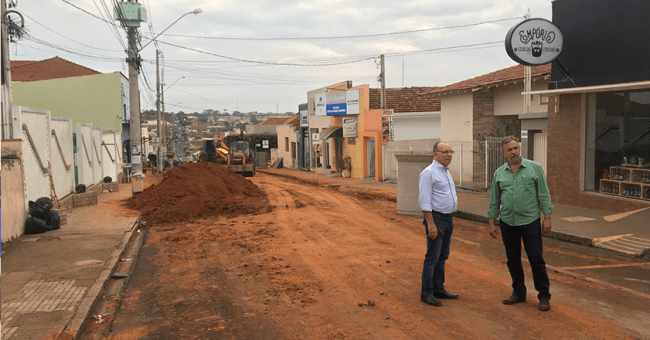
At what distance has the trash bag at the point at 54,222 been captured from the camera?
12.1m

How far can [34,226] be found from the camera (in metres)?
11.6

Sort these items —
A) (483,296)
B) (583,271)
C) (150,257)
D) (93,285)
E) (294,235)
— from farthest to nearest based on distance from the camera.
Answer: (294,235), (150,257), (583,271), (93,285), (483,296)

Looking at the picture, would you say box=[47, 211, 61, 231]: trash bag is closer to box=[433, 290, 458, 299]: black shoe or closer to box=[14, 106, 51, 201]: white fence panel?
box=[14, 106, 51, 201]: white fence panel

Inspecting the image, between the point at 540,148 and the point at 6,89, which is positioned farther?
the point at 540,148

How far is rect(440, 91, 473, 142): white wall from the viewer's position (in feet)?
71.4

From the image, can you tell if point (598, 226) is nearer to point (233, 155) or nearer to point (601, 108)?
point (601, 108)

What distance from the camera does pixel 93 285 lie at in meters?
7.47

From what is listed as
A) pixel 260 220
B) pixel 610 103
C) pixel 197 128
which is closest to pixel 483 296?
pixel 260 220

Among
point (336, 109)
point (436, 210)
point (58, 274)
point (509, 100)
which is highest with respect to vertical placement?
point (336, 109)

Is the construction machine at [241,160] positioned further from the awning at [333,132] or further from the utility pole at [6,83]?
the utility pole at [6,83]

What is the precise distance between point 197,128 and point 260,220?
12487cm

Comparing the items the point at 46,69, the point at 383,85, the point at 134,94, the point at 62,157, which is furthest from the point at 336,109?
the point at 46,69

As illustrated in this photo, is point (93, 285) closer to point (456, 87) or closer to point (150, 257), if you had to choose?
point (150, 257)

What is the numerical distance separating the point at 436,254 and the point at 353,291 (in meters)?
1.27
